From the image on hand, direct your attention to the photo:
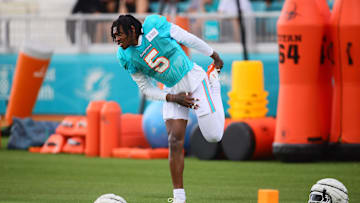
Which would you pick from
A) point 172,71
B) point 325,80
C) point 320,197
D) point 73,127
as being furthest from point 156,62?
point 73,127

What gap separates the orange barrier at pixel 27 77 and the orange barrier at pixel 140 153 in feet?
15.1

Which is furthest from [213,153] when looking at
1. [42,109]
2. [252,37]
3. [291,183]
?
[42,109]

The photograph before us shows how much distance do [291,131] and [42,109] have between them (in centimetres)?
917

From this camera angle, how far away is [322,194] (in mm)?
6879

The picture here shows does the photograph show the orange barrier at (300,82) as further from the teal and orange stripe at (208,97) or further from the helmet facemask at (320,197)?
the helmet facemask at (320,197)

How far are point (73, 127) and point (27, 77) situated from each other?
351 centimetres

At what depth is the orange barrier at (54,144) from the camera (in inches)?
582

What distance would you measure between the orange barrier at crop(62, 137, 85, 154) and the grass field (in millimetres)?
845

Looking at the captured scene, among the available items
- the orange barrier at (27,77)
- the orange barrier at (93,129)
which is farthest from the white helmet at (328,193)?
the orange barrier at (27,77)

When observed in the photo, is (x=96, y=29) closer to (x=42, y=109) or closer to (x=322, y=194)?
(x=42, y=109)

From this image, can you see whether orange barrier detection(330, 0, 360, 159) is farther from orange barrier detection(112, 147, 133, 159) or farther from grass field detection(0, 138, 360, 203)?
orange barrier detection(112, 147, 133, 159)

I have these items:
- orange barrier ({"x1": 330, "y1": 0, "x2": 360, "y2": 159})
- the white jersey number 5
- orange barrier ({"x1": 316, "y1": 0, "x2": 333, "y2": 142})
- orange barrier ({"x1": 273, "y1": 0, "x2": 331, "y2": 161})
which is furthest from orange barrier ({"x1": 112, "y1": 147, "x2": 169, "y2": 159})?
the white jersey number 5

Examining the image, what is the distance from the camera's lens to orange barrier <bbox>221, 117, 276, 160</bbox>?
41.1ft

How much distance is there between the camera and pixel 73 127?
1463cm
